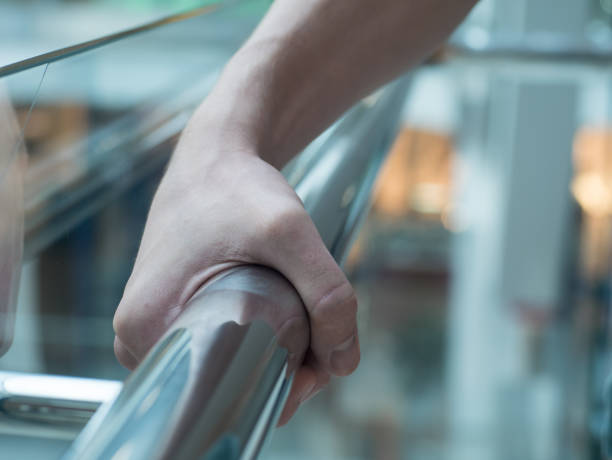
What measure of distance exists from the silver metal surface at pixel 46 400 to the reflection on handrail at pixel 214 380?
0.05m

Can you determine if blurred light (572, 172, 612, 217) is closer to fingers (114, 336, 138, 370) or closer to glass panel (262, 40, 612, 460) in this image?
glass panel (262, 40, 612, 460)

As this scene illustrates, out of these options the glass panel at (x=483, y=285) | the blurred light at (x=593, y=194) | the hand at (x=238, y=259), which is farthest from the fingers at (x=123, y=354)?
the blurred light at (x=593, y=194)

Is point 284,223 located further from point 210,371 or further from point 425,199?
point 425,199

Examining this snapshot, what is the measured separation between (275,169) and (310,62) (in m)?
0.06

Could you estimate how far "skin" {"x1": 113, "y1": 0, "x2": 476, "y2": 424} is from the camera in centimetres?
16

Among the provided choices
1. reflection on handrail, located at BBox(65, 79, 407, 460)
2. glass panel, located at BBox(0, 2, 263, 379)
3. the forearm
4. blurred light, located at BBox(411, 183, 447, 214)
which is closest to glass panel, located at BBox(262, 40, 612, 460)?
blurred light, located at BBox(411, 183, 447, 214)

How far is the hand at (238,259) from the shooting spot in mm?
156

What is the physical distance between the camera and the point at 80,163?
66 cm

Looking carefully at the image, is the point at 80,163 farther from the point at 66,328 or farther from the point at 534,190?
the point at 66,328

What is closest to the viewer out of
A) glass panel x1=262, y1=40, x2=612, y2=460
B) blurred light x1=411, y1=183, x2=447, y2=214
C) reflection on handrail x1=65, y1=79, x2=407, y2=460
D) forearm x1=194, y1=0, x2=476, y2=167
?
reflection on handrail x1=65, y1=79, x2=407, y2=460

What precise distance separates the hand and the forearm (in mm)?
30

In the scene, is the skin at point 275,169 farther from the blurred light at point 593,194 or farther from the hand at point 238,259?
the blurred light at point 593,194

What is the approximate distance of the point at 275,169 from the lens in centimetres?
18

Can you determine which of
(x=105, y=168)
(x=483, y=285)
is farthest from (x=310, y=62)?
(x=483, y=285)
